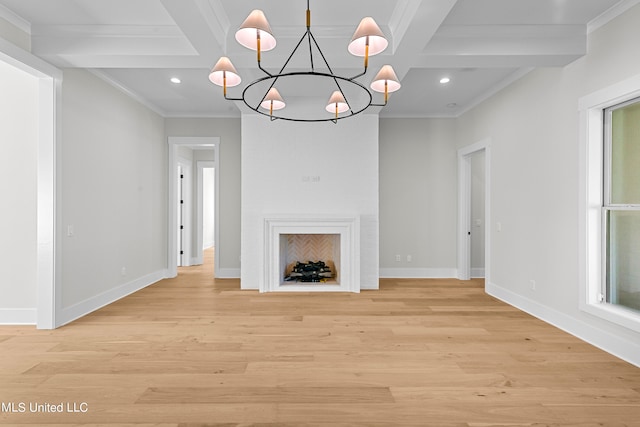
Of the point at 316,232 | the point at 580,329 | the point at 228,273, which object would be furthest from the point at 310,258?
the point at 580,329

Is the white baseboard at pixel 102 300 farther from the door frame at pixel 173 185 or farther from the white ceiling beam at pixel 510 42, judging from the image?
the white ceiling beam at pixel 510 42

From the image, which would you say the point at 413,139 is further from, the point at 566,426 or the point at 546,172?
the point at 566,426

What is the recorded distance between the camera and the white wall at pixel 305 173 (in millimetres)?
5391

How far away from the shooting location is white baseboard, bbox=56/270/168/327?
372cm

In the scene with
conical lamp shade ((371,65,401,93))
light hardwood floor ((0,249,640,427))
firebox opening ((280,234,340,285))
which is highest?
conical lamp shade ((371,65,401,93))

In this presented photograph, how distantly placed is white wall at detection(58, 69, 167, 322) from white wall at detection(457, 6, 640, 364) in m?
5.10

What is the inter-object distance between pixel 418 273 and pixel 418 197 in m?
1.33

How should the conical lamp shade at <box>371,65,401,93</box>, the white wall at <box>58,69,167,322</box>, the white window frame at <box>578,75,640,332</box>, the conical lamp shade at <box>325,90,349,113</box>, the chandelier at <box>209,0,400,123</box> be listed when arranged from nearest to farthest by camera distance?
1. the chandelier at <box>209,0,400,123</box>
2. the conical lamp shade at <box>371,65,401,93</box>
3. the white window frame at <box>578,75,640,332</box>
4. the conical lamp shade at <box>325,90,349,113</box>
5. the white wall at <box>58,69,167,322</box>

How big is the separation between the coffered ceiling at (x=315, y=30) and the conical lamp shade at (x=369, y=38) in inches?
30.3

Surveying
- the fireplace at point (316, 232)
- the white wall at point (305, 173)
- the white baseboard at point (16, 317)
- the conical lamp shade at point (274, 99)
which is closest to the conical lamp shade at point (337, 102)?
the conical lamp shade at point (274, 99)

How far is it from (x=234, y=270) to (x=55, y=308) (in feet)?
9.83

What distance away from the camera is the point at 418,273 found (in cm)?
629

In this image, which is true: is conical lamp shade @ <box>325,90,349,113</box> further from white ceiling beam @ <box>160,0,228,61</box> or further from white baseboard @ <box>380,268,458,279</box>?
white baseboard @ <box>380,268,458,279</box>

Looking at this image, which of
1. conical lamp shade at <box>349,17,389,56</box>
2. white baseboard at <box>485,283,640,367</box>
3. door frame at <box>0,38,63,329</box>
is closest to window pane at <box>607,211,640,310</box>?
white baseboard at <box>485,283,640,367</box>
